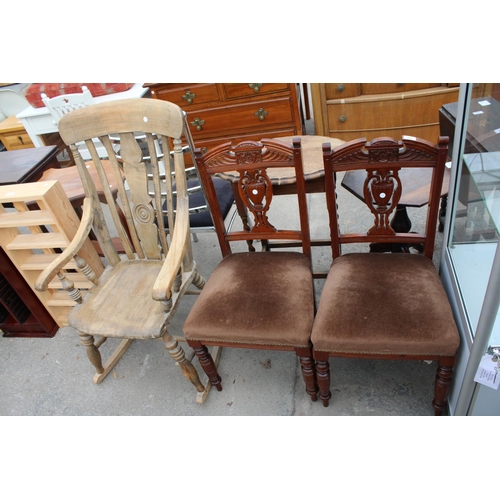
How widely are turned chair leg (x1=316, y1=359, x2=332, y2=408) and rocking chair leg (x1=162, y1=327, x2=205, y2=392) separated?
59 centimetres

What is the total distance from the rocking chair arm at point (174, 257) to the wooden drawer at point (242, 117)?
1.90 meters

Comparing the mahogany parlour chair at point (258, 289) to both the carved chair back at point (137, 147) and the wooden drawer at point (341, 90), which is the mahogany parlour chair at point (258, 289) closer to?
the carved chair back at point (137, 147)

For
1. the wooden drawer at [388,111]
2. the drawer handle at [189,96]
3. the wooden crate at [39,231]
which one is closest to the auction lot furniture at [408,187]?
the wooden drawer at [388,111]

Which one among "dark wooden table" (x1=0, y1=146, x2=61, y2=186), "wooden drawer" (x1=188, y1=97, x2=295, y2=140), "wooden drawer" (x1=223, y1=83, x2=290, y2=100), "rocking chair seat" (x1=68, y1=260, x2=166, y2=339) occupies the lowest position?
"rocking chair seat" (x1=68, y1=260, x2=166, y2=339)

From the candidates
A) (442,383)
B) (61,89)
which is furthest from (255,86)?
(442,383)

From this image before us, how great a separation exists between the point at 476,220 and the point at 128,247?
1.66 m

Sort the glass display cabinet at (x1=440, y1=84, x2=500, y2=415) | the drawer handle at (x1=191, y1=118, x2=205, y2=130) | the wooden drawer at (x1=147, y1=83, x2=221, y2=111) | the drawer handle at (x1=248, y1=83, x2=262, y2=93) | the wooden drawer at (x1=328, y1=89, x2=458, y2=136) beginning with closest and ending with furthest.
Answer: the glass display cabinet at (x1=440, y1=84, x2=500, y2=415) < the wooden drawer at (x1=328, y1=89, x2=458, y2=136) < the drawer handle at (x1=248, y1=83, x2=262, y2=93) < the wooden drawer at (x1=147, y1=83, x2=221, y2=111) < the drawer handle at (x1=191, y1=118, x2=205, y2=130)

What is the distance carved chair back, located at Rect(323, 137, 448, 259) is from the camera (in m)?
1.58

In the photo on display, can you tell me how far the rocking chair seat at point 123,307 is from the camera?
178 centimetres

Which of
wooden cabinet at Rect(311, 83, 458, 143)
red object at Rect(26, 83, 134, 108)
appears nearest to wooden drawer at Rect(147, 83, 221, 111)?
red object at Rect(26, 83, 134, 108)

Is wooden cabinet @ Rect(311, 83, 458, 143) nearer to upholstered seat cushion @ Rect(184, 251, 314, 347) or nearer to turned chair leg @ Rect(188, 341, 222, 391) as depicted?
upholstered seat cushion @ Rect(184, 251, 314, 347)

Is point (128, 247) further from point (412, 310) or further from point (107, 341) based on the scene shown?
point (412, 310)

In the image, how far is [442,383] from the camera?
1.58 metres

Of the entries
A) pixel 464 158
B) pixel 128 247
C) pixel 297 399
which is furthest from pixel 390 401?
pixel 128 247
